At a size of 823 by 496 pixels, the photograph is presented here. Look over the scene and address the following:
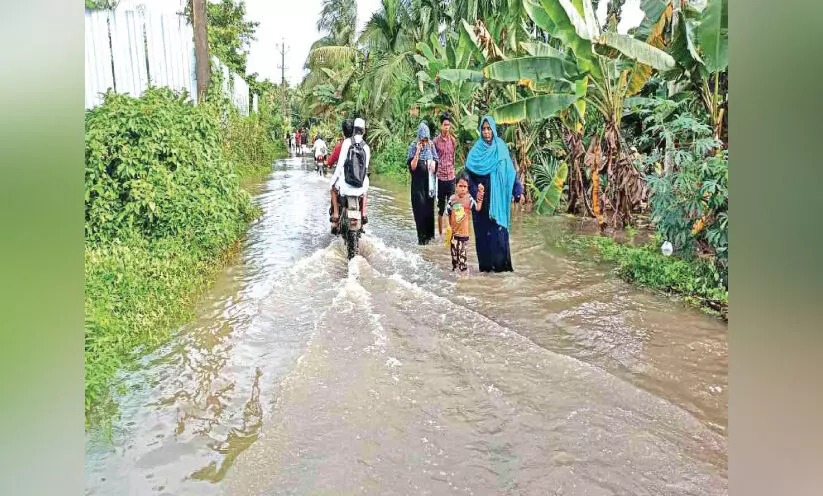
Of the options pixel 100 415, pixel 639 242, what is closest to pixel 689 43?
pixel 639 242

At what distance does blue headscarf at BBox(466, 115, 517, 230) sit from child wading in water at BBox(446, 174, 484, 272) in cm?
13

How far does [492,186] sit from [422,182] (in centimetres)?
204

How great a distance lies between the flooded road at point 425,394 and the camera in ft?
8.91

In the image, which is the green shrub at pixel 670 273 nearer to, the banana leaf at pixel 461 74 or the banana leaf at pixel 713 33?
the banana leaf at pixel 713 33

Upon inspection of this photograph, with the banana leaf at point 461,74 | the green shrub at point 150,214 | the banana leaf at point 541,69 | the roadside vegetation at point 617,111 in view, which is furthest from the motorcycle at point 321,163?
the banana leaf at point 541,69

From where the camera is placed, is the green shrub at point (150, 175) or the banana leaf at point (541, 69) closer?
the green shrub at point (150, 175)

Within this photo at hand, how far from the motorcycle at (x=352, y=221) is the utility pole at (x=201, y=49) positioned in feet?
10.2

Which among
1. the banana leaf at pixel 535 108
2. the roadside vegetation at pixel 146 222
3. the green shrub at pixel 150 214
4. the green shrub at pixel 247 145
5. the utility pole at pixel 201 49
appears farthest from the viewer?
the green shrub at pixel 247 145

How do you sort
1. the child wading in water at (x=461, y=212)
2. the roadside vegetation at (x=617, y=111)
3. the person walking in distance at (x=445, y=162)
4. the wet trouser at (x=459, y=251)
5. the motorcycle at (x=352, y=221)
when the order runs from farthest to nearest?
the person walking in distance at (x=445, y=162) < the motorcycle at (x=352, y=221) < the wet trouser at (x=459, y=251) < the child wading in water at (x=461, y=212) < the roadside vegetation at (x=617, y=111)

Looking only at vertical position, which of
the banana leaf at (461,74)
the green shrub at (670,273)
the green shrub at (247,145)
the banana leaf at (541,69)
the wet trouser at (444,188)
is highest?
the banana leaf at (461,74)

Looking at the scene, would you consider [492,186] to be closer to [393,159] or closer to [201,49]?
[201,49]

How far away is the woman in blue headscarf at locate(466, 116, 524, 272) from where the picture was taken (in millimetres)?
5773
